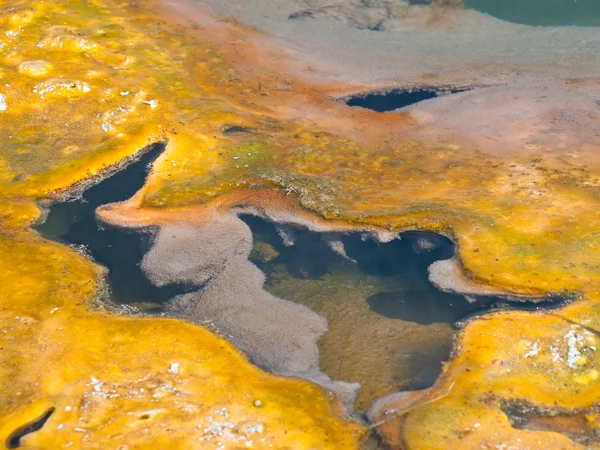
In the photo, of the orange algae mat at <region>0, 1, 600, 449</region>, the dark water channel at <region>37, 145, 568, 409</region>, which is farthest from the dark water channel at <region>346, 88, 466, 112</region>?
the dark water channel at <region>37, 145, 568, 409</region>

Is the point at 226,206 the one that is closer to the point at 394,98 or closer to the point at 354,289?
the point at 354,289

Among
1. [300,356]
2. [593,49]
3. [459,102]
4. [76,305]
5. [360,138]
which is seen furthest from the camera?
[593,49]

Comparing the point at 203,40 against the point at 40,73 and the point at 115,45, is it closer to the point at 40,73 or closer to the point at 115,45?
the point at 115,45

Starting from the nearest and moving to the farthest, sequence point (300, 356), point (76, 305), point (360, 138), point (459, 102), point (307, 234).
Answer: point (300, 356), point (76, 305), point (307, 234), point (360, 138), point (459, 102)

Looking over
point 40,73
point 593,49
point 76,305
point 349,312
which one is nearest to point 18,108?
point 40,73

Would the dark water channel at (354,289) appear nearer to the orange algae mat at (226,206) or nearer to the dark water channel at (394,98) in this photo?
the orange algae mat at (226,206)

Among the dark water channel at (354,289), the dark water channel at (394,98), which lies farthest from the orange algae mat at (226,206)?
the dark water channel at (394,98)

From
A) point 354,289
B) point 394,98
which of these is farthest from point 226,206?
point 394,98
